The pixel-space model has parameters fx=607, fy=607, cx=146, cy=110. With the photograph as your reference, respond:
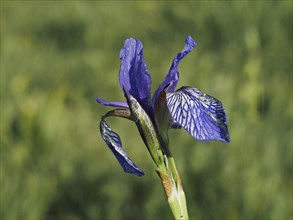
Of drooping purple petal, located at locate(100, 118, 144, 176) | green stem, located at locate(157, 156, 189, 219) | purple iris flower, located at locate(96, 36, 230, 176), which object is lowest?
green stem, located at locate(157, 156, 189, 219)

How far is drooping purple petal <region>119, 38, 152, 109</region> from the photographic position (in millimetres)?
1033

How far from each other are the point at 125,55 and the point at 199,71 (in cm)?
191

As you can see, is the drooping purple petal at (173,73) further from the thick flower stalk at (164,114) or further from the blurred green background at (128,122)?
the blurred green background at (128,122)

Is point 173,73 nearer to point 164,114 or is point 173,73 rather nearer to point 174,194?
point 164,114

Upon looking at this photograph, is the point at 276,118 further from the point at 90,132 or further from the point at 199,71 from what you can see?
the point at 90,132

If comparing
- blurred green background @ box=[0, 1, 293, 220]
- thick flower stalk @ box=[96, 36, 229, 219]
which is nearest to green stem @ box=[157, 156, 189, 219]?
thick flower stalk @ box=[96, 36, 229, 219]

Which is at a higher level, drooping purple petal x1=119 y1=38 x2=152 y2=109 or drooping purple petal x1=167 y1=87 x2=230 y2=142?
drooping purple petal x1=119 y1=38 x2=152 y2=109

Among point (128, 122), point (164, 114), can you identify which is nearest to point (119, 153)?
point (164, 114)

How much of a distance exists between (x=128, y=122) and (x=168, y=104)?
2.07 metres

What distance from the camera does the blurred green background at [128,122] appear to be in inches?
75.6

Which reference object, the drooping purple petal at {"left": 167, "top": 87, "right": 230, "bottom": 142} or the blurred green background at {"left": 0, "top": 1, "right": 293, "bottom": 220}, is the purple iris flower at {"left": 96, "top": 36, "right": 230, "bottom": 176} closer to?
the drooping purple petal at {"left": 167, "top": 87, "right": 230, "bottom": 142}

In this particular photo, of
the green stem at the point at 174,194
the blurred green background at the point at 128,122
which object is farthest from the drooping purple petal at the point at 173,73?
the blurred green background at the point at 128,122

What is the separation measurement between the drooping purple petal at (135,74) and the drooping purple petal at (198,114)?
5 cm

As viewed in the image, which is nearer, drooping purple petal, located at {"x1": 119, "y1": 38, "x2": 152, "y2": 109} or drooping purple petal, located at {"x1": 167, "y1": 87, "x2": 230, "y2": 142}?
drooping purple petal, located at {"x1": 167, "y1": 87, "x2": 230, "y2": 142}
